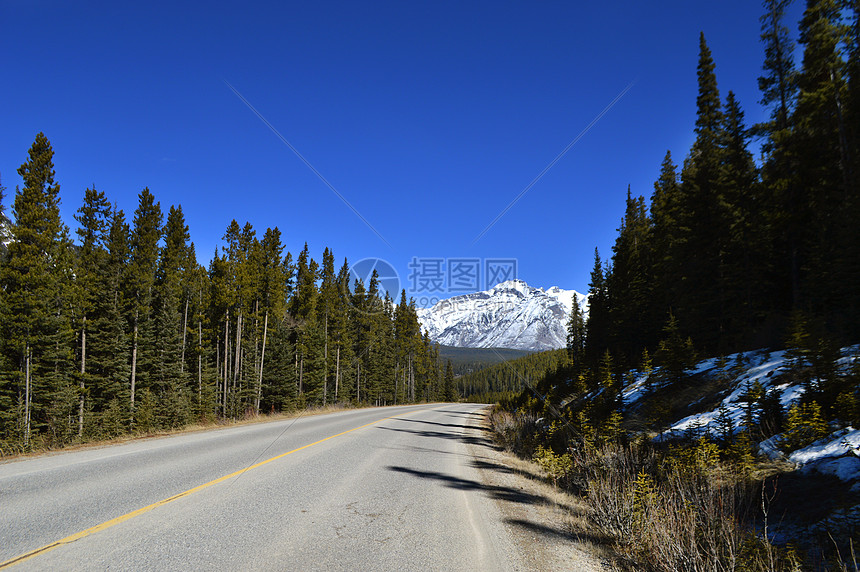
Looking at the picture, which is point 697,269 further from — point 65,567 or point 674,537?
point 65,567

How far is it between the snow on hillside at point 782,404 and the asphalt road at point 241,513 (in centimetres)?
445

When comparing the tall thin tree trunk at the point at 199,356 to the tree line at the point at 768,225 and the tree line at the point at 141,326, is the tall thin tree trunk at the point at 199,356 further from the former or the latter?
the tree line at the point at 768,225

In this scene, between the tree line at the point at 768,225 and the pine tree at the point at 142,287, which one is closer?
the tree line at the point at 768,225

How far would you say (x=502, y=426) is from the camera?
15898 mm

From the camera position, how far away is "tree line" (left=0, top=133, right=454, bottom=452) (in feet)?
65.7

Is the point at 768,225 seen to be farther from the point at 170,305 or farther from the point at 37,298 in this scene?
the point at 170,305

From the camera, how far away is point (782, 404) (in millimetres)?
7152

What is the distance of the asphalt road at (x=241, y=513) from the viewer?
3730 millimetres

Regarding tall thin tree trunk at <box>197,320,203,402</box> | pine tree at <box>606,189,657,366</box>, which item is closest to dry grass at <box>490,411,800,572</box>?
pine tree at <box>606,189,657,366</box>

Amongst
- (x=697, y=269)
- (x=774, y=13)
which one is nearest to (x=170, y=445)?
(x=697, y=269)

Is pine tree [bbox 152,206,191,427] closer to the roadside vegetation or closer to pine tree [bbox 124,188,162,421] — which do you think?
pine tree [bbox 124,188,162,421]

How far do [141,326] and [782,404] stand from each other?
36443 millimetres

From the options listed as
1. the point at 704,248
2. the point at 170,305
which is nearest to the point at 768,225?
the point at 704,248

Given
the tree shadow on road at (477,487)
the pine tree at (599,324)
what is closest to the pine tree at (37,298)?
the tree shadow on road at (477,487)
